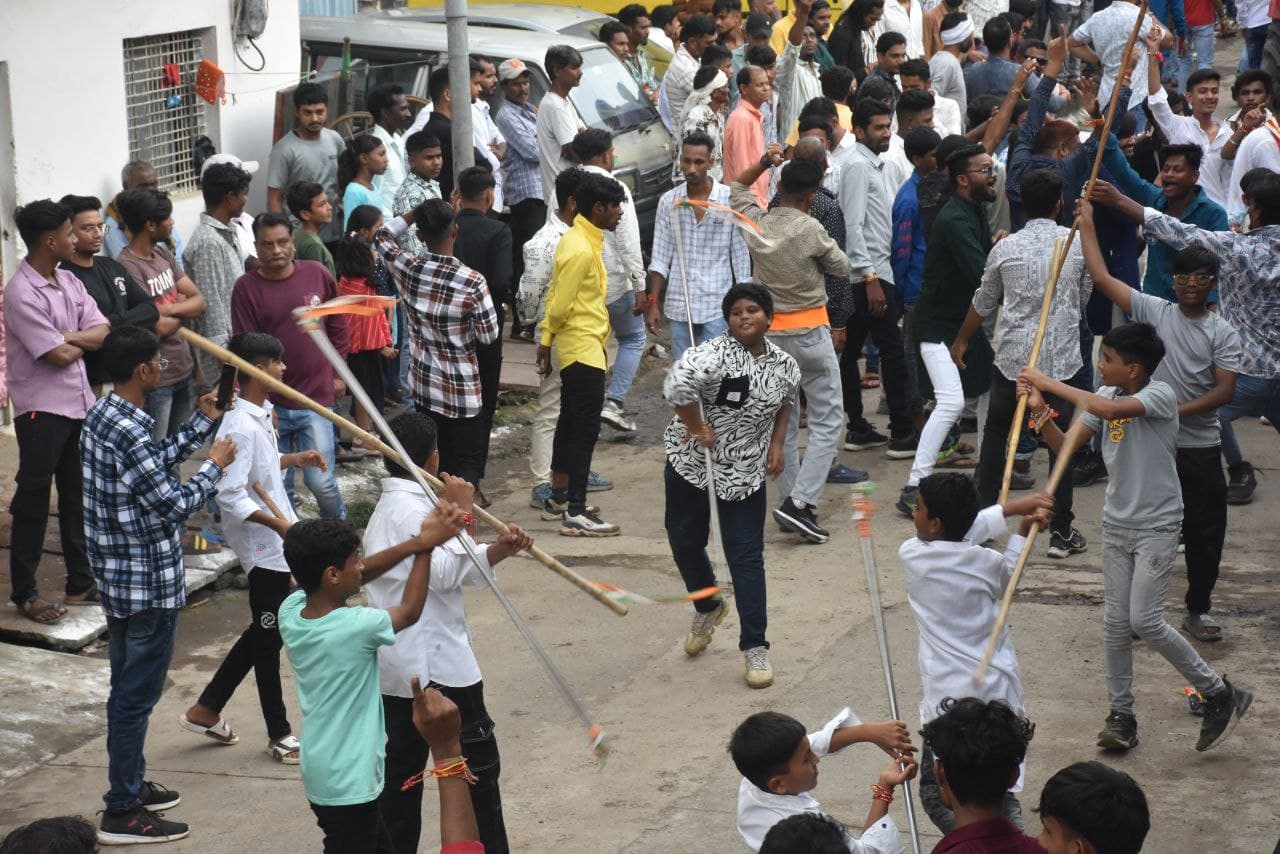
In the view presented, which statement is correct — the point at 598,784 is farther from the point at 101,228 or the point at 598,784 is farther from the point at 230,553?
the point at 101,228

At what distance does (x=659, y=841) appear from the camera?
18.5 feet

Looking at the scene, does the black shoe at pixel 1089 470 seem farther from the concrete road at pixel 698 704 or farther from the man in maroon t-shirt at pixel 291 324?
the man in maroon t-shirt at pixel 291 324

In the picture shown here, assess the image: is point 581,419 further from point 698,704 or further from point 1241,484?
point 1241,484

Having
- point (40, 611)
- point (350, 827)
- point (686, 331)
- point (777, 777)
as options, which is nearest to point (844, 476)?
point (686, 331)

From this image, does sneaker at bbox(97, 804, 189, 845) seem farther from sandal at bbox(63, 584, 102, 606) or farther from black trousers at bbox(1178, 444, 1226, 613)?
black trousers at bbox(1178, 444, 1226, 613)

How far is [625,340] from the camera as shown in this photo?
34.0 feet

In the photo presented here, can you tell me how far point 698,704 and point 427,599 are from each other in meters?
2.16

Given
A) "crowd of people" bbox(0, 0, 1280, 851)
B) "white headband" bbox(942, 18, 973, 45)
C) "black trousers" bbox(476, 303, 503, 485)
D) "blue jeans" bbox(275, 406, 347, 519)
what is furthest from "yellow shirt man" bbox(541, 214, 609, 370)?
"white headband" bbox(942, 18, 973, 45)

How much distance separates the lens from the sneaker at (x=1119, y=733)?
20.0 ft

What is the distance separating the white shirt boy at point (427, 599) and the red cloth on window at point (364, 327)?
4.42m

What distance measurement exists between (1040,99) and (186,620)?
19.0 ft

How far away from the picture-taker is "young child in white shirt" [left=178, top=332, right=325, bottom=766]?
6.27 metres

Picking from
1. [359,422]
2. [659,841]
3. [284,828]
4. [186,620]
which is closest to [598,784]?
[659,841]

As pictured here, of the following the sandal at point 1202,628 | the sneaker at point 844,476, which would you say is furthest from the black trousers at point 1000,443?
the sneaker at point 844,476
